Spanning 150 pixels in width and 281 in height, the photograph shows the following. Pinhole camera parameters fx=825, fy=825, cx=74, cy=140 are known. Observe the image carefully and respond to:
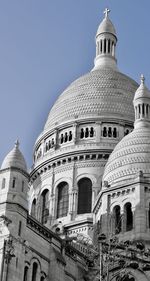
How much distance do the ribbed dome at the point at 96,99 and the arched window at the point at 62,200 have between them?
631 cm

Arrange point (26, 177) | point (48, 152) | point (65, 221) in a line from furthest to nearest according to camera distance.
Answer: point (48, 152)
point (65, 221)
point (26, 177)

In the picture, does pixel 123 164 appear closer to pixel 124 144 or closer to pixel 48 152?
pixel 124 144

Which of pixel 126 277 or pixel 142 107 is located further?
pixel 142 107

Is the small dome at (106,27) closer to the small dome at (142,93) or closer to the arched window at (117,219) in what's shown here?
the small dome at (142,93)

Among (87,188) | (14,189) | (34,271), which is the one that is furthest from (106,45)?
(34,271)

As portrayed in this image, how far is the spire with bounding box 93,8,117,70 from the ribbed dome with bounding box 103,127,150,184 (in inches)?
722

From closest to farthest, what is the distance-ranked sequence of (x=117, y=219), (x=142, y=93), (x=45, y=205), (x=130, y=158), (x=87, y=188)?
(x=117, y=219) < (x=130, y=158) < (x=142, y=93) < (x=87, y=188) < (x=45, y=205)

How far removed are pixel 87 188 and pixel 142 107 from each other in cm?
836

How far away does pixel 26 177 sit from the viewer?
5109 centimetres

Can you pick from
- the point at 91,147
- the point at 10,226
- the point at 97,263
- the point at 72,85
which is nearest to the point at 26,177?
the point at 10,226

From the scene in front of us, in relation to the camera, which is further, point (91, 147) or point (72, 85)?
point (72, 85)

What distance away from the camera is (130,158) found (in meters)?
59.6

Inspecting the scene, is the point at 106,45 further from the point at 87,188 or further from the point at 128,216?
the point at 128,216

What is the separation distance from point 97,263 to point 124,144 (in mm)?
10807
